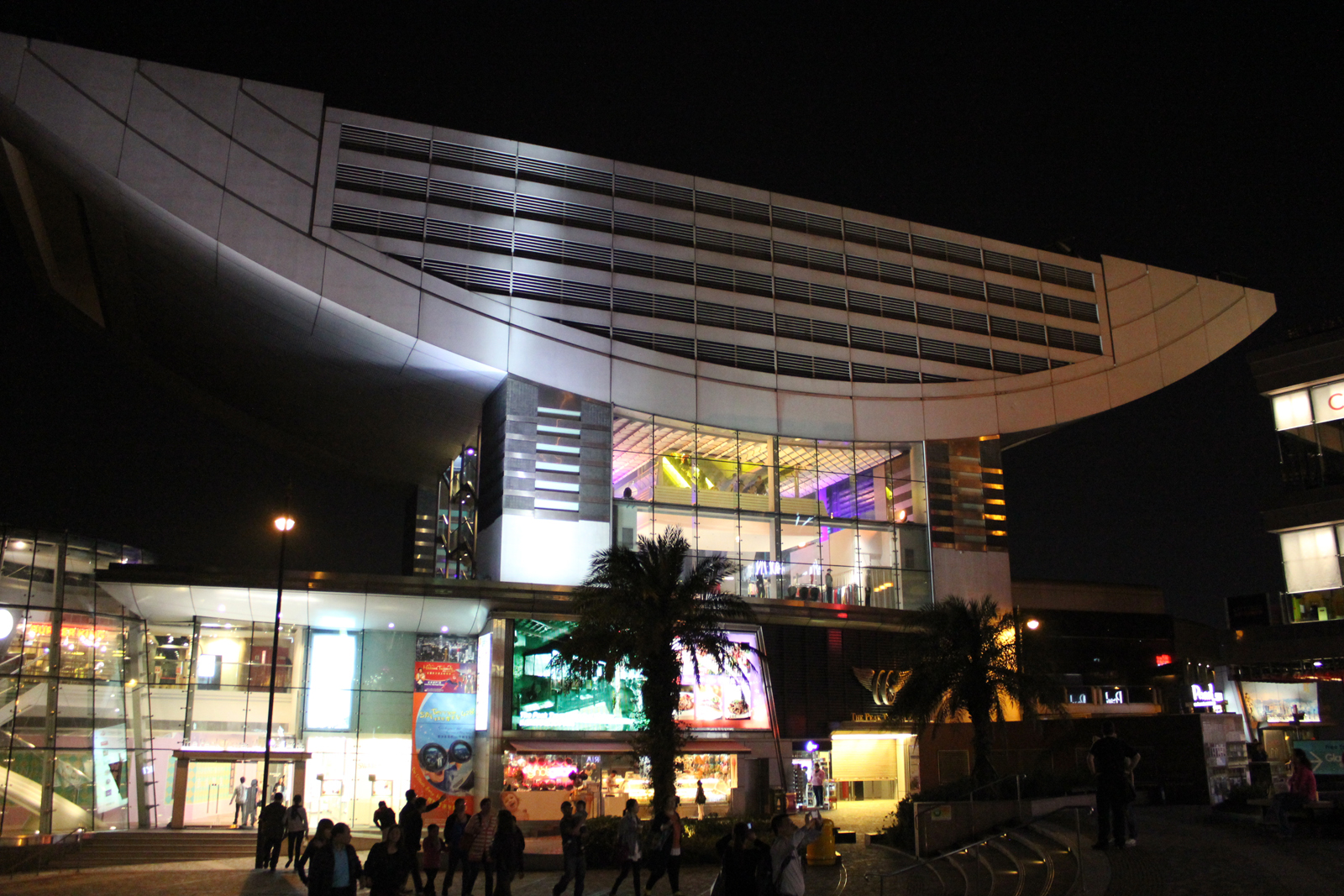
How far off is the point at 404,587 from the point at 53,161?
17015 mm

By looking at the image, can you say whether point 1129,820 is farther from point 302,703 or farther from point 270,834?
point 302,703

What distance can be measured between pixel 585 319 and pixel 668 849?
24.3 m

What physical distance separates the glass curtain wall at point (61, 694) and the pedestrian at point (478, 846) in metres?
19.1

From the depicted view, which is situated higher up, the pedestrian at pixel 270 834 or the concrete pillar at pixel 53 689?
the concrete pillar at pixel 53 689

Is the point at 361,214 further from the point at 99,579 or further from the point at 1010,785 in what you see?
the point at 1010,785

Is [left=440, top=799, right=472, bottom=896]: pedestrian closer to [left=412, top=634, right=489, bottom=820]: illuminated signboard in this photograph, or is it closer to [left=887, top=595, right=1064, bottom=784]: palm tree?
[left=887, top=595, right=1064, bottom=784]: palm tree

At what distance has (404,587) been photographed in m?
32.9

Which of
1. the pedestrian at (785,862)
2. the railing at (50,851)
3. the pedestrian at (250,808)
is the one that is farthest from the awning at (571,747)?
the pedestrian at (785,862)

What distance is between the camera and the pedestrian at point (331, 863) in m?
12.3

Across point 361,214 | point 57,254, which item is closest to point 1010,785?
point 361,214

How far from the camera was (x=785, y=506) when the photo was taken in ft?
138

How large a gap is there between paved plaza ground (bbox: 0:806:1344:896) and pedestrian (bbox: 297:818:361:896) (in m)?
8.12

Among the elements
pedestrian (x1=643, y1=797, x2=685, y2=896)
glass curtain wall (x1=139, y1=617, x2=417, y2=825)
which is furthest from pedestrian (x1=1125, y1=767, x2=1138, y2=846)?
glass curtain wall (x1=139, y1=617, x2=417, y2=825)

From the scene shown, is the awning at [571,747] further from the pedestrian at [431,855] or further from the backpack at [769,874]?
the backpack at [769,874]
